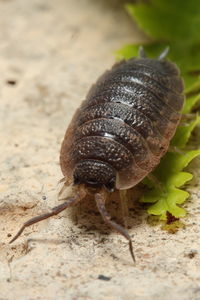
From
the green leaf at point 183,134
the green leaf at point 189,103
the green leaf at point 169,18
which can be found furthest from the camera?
the green leaf at point 169,18

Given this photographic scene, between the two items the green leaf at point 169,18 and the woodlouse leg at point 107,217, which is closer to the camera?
the woodlouse leg at point 107,217

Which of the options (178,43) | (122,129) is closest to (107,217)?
(122,129)

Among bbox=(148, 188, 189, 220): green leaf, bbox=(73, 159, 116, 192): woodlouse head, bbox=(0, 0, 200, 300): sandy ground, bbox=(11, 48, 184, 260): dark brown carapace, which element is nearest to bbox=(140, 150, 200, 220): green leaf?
bbox=(148, 188, 189, 220): green leaf

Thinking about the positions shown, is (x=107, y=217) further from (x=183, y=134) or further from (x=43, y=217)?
(x=183, y=134)

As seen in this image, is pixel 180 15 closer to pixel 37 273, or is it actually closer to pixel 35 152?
pixel 35 152

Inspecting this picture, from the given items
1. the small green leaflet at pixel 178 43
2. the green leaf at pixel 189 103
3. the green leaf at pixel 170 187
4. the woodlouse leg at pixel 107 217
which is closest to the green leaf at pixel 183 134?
the small green leaflet at pixel 178 43

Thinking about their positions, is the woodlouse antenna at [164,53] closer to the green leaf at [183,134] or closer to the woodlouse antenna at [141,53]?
the woodlouse antenna at [141,53]
